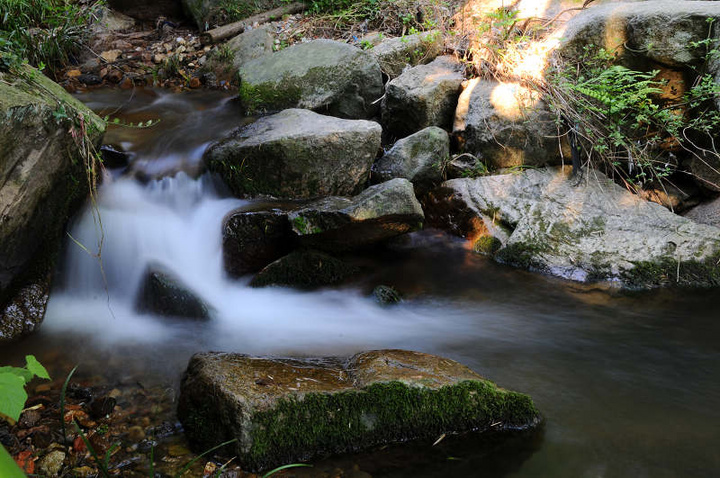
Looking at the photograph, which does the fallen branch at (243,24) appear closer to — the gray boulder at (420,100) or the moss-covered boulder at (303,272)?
the gray boulder at (420,100)

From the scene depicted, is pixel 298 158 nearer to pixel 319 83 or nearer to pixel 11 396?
pixel 319 83

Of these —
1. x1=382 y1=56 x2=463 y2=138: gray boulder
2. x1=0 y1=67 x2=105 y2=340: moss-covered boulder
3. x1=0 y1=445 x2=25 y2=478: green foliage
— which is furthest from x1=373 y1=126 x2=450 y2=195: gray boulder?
x1=0 y1=445 x2=25 y2=478: green foliage

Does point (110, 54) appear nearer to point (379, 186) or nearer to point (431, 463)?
point (379, 186)

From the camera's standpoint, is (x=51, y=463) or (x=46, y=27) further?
(x=46, y=27)

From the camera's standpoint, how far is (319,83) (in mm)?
6418

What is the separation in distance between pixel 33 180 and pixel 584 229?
454 cm

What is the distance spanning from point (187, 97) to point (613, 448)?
6.78m

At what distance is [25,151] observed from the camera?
343 cm

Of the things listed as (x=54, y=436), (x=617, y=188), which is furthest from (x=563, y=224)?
(x=54, y=436)

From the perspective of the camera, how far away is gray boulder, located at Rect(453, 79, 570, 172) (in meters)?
5.67

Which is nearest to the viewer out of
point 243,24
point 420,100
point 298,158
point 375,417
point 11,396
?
point 11,396

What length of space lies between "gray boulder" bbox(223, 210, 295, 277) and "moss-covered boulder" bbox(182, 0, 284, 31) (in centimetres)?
594

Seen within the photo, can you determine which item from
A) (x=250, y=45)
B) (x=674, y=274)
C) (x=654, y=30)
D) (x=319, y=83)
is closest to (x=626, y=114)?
(x=654, y=30)

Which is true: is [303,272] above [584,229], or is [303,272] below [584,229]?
below
